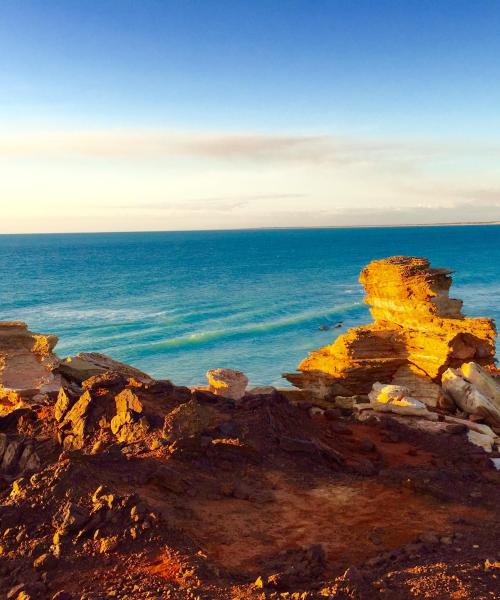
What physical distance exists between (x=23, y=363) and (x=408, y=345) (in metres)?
16.9

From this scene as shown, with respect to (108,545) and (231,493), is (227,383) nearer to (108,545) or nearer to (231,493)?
(231,493)

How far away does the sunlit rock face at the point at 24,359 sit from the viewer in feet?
63.0

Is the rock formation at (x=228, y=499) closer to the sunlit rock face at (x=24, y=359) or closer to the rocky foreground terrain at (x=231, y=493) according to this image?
the rocky foreground terrain at (x=231, y=493)

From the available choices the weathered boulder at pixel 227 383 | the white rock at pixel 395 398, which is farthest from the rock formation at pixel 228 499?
the weathered boulder at pixel 227 383

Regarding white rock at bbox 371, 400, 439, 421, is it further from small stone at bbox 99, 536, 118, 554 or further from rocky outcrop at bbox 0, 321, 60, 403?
small stone at bbox 99, 536, 118, 554

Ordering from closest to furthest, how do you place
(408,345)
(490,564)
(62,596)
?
1. (62,596)
2. (490,564)
3. (408,345)

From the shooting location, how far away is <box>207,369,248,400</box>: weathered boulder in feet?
62.3

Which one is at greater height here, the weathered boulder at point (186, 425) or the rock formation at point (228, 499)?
the weathered boulder at point (186, 425)

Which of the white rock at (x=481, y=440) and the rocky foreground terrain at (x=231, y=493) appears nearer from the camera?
the rocky foreground terrain at (x=231, y=493)

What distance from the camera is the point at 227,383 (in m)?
19.1

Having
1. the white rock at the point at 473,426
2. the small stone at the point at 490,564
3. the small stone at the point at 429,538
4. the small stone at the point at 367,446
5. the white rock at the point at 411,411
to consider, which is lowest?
the white rock at the point at 473,426

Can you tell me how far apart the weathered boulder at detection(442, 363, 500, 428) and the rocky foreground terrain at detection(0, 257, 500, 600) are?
16 centimetres

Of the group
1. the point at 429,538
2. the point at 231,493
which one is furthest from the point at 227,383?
the point at 429,538

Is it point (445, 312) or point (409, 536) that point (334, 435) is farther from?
point (445, 312)
